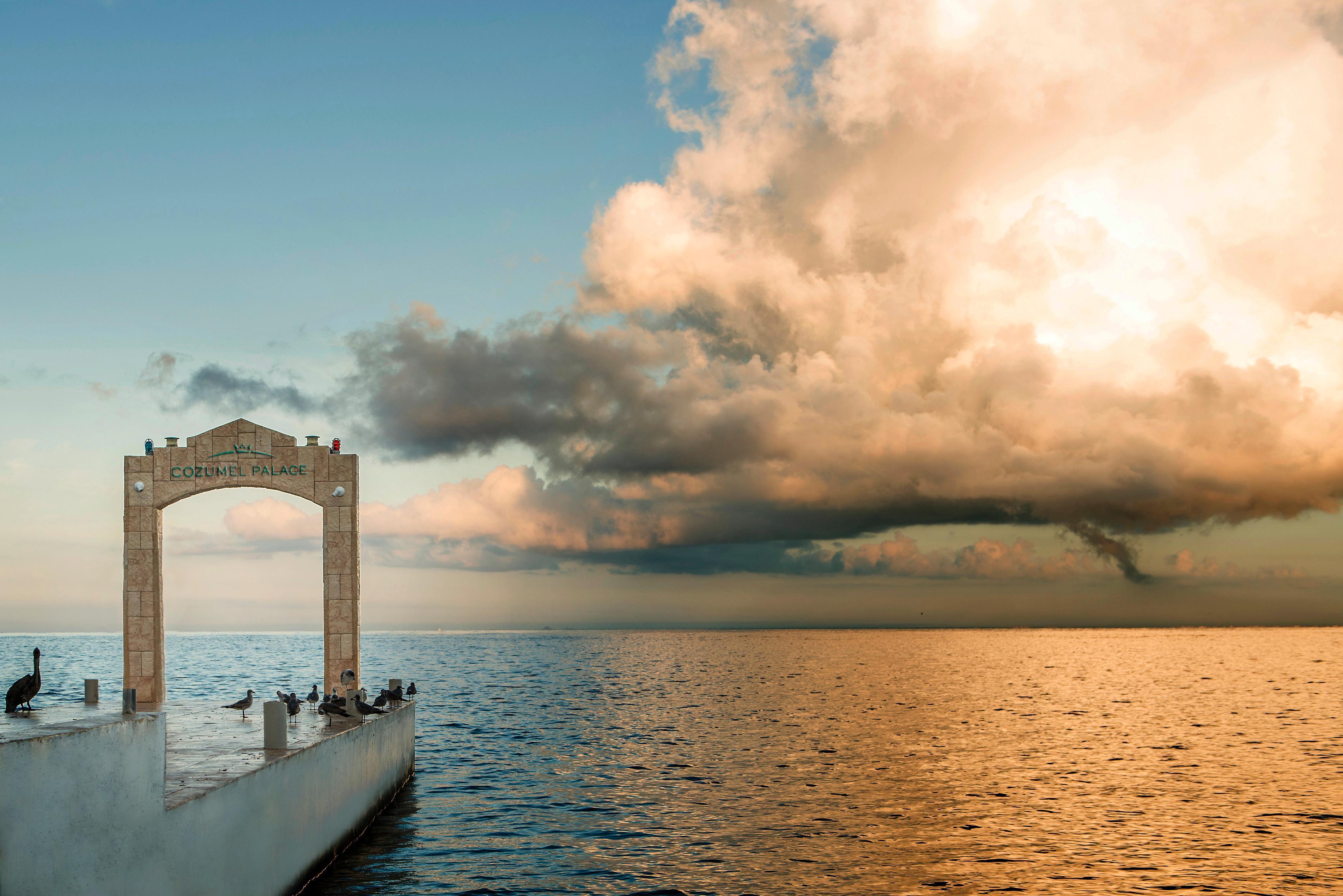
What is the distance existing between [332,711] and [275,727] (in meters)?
6.90

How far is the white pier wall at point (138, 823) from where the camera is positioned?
975cm

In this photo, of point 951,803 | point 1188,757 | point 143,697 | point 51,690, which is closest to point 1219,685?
point 1188,757

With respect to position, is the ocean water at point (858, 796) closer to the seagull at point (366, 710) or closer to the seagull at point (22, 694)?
the seagull at point (366, 710)

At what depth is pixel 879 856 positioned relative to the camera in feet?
78.5

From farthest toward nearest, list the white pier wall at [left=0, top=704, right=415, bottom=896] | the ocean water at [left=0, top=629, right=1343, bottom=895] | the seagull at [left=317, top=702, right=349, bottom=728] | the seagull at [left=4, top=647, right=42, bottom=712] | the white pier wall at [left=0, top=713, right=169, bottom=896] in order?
the seagull at [left=317, top=702, right=349, bottom=728], the ocean water at [left=0, top=629, right=1343, bottom=895], the seagull at [left=4, top=647, right=42, bottom=712], the white pier wall at [left=0, top=704, right=415, bottom=896], the white pier wall at [left=0, top=713, right=169, bottom=896]

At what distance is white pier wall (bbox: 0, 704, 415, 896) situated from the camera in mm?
9750

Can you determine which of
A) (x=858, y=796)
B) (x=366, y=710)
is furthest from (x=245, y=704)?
(x=858, y=796)

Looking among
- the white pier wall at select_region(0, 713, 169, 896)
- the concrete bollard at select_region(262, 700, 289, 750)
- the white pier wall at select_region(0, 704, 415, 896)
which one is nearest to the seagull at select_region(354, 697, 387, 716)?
the white pier wall at select_region(0, 704, 415, 896)

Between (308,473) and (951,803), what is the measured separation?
25.0 metres

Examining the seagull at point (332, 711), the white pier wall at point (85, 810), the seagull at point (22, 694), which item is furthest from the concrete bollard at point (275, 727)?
the white pier wall at point (85, 810)

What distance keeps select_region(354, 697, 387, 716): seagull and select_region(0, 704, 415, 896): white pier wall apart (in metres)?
5.36

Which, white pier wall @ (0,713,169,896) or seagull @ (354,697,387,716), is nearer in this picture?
white pier wall @ (0,713,169,896)

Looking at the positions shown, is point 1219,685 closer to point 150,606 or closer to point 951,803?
point 951,803

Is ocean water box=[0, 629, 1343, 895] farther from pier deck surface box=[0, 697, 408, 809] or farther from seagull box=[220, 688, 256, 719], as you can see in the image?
seagull box=[220, 688, 256, 719]
